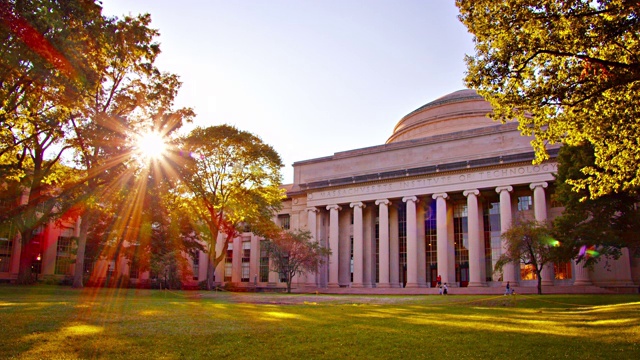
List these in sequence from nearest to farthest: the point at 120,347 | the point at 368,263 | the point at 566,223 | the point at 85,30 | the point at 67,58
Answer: the point at 120,347
the point at 67,58
the point at 85,30
the point at 566,223
the point at 368,263

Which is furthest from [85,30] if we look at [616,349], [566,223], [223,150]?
[566,223]

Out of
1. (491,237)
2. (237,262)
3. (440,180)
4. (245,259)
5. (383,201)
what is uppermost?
(440,180)

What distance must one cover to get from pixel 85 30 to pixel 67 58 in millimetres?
1578

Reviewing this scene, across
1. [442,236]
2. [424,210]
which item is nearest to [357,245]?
[424,210]

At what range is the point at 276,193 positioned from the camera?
45250 mm

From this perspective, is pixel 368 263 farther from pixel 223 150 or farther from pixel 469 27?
pixel 469 27

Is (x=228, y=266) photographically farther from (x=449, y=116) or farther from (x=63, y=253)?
(x=449, y=116)

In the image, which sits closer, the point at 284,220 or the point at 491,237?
the point at 491,237

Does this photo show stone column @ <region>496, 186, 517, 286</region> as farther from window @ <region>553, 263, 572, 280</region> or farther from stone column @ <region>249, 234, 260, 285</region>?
stone column @ <region>249, 234, 260, 285</region>

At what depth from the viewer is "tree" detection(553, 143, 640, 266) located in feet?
93.6

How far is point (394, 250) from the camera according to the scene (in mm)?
56250

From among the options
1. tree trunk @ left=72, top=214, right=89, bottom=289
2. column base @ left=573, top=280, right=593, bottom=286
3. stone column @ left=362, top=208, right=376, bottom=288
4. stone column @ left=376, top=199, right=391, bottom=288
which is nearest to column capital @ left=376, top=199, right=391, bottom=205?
stone column @ left=376, top=199, right=391, bottom=288

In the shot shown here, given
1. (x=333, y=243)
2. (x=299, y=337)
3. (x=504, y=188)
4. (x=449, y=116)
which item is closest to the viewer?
(x=299, y=337)

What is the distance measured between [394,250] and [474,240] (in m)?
10.4
